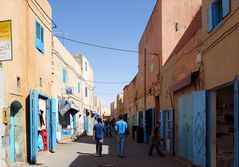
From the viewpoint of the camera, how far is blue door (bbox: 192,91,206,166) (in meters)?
12.0

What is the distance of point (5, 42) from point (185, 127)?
888 centimetres

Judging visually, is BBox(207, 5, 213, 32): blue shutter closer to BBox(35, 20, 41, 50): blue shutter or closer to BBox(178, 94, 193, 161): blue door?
BBox(178, 94, 193, 161): blue door

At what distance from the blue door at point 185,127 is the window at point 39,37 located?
605 centimetres

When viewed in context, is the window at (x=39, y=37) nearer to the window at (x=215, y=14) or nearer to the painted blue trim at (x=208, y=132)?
the window at (x=215, y=14)

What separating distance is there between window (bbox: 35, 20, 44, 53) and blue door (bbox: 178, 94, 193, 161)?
19.9 feet

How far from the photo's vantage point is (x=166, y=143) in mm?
20172

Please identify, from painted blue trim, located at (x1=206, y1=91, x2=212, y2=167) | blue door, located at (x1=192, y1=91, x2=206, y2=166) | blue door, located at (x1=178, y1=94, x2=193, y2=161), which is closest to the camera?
painted blue trim, located at (x1=206, y1=91, x2=212, y2=167)

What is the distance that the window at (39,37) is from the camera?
53.0 ft

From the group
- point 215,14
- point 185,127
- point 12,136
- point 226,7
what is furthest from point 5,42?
point 185,127

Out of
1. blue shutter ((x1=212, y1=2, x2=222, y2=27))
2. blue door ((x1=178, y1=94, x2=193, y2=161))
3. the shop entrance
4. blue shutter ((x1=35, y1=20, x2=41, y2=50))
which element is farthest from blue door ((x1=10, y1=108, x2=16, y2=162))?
blue shutter ((x1=212, y1=2, x2=222, y2=27))

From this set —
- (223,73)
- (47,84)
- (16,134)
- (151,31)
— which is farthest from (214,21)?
(151,31)

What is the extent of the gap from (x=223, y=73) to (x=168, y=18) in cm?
1291

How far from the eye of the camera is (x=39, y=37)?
16.6m

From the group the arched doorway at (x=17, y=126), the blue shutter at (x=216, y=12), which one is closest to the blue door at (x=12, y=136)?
the arched doorway at (x=17, y=126)
